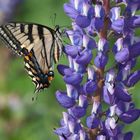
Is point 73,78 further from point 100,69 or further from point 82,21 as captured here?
point 82,21

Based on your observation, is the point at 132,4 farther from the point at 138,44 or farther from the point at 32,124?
the point at 32,124

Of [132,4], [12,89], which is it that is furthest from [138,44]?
[12,89]

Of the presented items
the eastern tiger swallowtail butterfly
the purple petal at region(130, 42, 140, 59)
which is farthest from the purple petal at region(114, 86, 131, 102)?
the eastern tiger swallowtail butterfly

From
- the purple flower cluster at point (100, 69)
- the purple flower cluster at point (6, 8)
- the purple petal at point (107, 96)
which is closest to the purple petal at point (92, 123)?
the purple flower cluster at point (100, 69)

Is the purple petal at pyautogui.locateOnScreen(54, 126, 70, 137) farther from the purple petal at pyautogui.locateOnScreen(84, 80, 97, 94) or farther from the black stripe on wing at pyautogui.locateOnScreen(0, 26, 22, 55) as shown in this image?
the black stripe on wing at pyautogui.locateOnScreen(0, 26, 22, 55)

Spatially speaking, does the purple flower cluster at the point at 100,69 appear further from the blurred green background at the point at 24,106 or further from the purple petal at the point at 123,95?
the blurred green background at the point at 24,106
